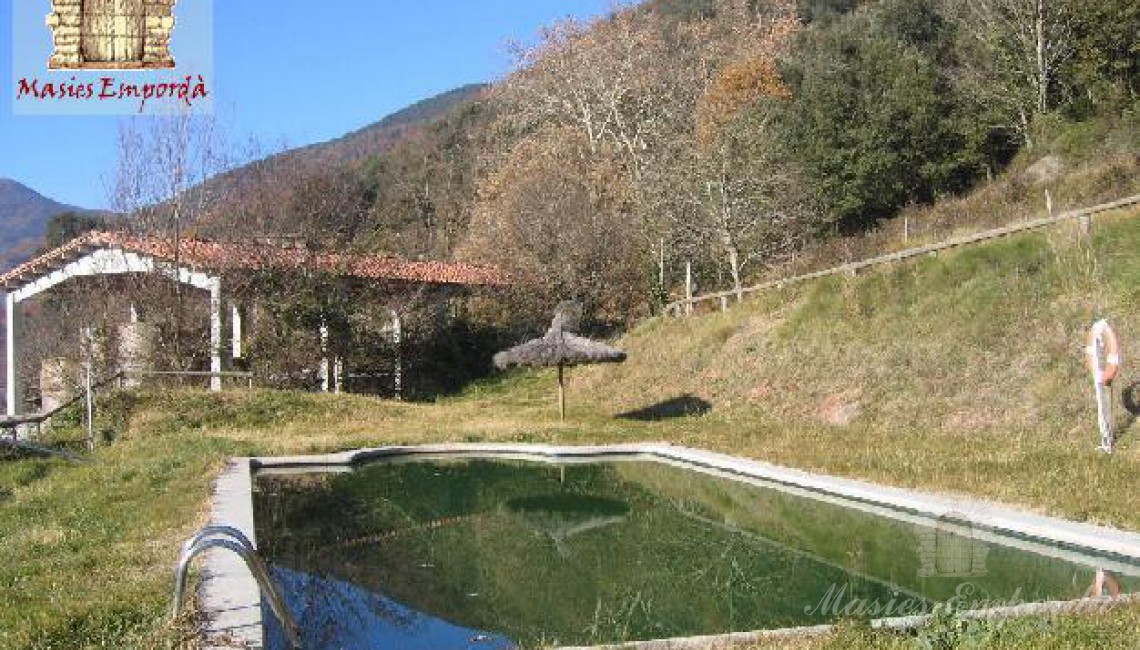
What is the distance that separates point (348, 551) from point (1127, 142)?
17016 mm

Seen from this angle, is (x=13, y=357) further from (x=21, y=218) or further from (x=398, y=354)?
(x=21, y=218)

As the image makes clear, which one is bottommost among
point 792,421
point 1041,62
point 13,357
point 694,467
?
point 694,467

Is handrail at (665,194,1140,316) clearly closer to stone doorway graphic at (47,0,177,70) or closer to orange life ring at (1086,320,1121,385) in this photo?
orange life ring at (1086,320,1121,385)

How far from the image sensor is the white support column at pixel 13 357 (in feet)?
70.3

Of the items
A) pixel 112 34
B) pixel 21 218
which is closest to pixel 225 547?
pixel 112 34

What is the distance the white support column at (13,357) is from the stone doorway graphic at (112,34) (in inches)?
602

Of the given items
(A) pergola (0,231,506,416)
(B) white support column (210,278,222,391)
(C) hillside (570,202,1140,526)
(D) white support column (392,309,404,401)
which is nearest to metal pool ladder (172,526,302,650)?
(C) hillside (570,202,1140,526)

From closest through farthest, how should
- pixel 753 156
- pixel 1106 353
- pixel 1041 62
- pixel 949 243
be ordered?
pixel 1106 353, pixel 949 243, pixel 1041 62, pixel 753 156

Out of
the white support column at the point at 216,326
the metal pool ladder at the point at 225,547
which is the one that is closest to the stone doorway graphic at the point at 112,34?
the metal pool ladder at the point at 225,547

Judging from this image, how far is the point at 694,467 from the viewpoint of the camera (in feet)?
39.3

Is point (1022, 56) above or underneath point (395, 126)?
underneath

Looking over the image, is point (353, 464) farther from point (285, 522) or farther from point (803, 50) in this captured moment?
point (803, 50)

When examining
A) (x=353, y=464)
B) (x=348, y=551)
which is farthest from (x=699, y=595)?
(x=353, y=464)

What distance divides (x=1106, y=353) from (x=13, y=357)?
20786mm
